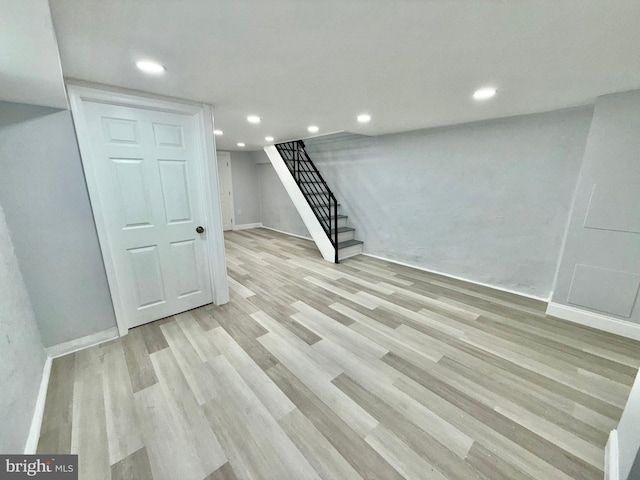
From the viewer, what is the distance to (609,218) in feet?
7.42

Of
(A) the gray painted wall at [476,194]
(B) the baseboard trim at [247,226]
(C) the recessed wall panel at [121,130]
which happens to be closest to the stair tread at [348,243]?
(A) the gray painted wall at [476,194]

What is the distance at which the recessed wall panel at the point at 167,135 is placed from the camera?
2.34 m

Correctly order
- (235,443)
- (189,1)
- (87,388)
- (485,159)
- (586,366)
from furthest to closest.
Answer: (485,159) < (586,366) < (87,388) < (235,443) < (189,1)

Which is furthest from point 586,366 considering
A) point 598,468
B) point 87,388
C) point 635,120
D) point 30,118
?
point 30,118

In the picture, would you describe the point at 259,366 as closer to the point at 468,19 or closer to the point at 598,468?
the point at 598,468

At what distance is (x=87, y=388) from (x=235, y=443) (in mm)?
1270

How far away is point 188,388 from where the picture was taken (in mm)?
1746

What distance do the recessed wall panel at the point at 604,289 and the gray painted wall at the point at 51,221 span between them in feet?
15.3

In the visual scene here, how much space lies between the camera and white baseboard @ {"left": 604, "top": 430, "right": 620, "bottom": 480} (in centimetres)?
112

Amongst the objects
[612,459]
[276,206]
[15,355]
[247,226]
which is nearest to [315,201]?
[276,206]

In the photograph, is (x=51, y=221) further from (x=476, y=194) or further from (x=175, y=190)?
(x=476, y=194)

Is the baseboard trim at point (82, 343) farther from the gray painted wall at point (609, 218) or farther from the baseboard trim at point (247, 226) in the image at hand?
the baseboard trim at point (247, 226)

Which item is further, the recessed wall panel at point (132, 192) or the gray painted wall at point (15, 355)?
the recessed wall panel at point (132, 192)

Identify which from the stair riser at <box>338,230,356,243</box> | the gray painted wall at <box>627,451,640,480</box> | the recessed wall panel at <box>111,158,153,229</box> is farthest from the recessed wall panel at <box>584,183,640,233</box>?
the recessed wall panel at <box>111,158,153,229</box>
